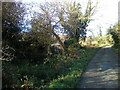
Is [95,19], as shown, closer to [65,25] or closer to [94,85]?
[65,25]

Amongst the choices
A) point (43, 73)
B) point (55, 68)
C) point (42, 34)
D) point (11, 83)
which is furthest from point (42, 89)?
point (42, 34)

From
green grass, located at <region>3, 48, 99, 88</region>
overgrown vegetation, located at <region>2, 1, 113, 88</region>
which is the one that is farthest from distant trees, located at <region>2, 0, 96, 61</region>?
green grass, located at <region>3, 48, 99, 88</region>

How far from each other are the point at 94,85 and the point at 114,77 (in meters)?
1.35

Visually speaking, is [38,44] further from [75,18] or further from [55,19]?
[75,18]

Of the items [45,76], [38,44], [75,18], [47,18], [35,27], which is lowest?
[45,76]

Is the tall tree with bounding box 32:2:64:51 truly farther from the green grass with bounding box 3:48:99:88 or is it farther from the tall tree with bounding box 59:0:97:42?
the green grass with bounding box 3:48:99:88

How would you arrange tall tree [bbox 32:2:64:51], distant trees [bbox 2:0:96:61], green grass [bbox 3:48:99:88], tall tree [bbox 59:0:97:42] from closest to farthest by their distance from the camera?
green grass [bbox 3:48:99:88], distant trees [bbox 2:0:96:61], tall tree [bbox 32:2:64:51], tall tree [bbox 59:0:97:42]

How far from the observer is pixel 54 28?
13.9m

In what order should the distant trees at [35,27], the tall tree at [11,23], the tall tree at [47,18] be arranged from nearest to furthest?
the tall tree at [11,23] → the distant trees at [35,27] → the tall tree at [47,18]

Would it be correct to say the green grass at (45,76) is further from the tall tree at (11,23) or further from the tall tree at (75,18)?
the tall tree at (75,18)

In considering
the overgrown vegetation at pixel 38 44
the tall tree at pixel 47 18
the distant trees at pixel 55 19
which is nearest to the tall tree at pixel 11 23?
the overgrown vegetation at pixel 38 44

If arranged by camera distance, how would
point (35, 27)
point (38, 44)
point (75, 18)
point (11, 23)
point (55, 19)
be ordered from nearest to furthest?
point (11, 23) → point (35, 27) → point (38, 44) → point (55, 19) → point (75, 18)

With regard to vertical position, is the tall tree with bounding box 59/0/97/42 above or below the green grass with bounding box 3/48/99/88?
above

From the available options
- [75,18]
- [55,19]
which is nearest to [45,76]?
[55,19]
